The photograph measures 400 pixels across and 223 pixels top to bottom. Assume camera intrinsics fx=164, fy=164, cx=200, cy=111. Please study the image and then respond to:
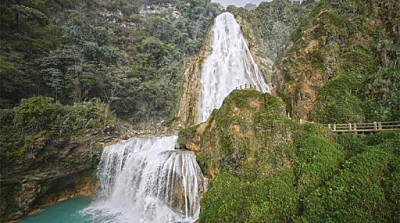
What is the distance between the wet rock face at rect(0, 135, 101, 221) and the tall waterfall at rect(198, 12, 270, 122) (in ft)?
40.5

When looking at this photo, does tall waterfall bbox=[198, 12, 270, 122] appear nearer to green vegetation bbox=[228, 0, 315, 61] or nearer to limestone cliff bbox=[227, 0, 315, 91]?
limestone cliff bbox=[227, 0, 315, 91]

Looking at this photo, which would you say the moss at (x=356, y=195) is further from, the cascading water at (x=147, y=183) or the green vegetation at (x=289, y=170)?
the cascading water at (x=147, y=183)

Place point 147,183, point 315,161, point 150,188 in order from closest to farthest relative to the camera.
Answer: point 315,161 → point 150,188 → point 147,183

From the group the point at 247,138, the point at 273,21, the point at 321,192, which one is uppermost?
the point at 273,21

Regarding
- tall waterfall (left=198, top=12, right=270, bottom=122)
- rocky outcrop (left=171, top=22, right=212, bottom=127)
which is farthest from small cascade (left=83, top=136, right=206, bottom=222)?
tall waterfall (left=198, top=12, right=270, bottom=122)

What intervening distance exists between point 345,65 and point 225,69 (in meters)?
12.6

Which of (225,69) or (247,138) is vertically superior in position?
(225,69)

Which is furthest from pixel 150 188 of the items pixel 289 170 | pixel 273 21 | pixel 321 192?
pixel 273 21

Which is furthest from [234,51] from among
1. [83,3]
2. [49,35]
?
[83,3]

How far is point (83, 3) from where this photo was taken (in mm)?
33750

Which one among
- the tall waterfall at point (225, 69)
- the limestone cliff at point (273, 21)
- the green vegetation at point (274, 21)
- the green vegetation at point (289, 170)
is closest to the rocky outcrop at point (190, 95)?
the tall waterfall at point (225, 69)

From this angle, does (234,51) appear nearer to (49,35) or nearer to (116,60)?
(116,60)

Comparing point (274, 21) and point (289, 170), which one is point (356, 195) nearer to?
point (289, 170)

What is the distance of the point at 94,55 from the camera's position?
2148cm
